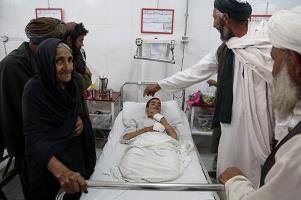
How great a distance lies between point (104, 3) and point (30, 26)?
1.68 meters

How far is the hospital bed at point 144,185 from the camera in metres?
1.34

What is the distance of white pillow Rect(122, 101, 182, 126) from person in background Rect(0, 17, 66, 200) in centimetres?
140

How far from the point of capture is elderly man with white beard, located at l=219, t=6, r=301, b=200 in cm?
83

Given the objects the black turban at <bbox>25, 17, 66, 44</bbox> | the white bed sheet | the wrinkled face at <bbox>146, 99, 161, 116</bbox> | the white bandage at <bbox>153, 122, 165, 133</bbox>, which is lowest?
the white bed sheet

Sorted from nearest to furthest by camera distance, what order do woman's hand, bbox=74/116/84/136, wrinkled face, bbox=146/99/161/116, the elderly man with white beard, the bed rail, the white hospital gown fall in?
1. the elderly man with white beard
2. the bed rail
3. woman's hand, bbox=74/116/84/136
4. the white hospital gown
5. wrinkled face, bbox=146/99/161/116

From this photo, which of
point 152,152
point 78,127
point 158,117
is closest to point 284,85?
point 78,127

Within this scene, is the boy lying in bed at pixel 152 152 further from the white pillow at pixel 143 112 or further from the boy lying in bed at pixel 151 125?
the white pillow at pixel 143 112

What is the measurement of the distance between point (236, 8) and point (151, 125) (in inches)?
61.6

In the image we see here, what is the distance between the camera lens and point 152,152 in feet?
7.74

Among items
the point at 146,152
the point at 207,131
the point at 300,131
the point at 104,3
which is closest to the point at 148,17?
the point at 104,3

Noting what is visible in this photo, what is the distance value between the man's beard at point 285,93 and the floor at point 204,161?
2300mm

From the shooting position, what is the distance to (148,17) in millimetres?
3459

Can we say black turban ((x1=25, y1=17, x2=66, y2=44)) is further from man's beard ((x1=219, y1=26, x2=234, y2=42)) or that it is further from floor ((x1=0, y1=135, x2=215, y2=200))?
floor ((x1=0, y1=135, x2=215, y2=200))

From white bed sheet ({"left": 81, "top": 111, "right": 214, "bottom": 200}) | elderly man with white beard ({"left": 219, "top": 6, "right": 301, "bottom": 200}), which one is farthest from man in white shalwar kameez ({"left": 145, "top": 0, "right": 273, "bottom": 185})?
elderly man with white beard ({"left": 219, "top": 6, "right": 301, "bottom": 200})
